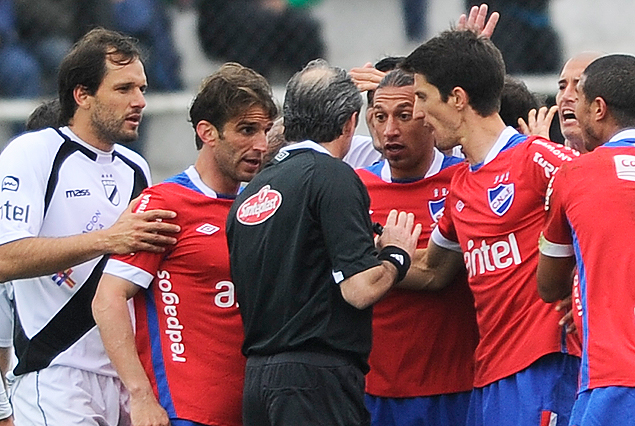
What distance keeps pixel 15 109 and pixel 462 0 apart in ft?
12.4

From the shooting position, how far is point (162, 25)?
897 centimetres

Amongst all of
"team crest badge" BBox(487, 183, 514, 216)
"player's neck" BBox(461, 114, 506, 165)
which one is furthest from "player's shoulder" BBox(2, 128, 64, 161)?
"team crest badge" BBox(487, 183, 514, 216)

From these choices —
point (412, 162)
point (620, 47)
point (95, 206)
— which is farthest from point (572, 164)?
point (620, 47)

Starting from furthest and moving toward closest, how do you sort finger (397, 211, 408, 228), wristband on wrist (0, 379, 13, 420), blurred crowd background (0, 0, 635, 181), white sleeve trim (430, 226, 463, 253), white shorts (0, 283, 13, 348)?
blurred crowd background (0, 0, 635, 181) → white shorts (0, 283, 13, 348) → wristband on wrist (0, 379, 13, 420) → white sleeve trim (430, 226, 463, 253) → finger (397, 211, 408, 228)

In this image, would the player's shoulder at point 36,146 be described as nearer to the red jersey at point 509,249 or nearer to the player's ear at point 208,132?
the player's ear at point 208,132

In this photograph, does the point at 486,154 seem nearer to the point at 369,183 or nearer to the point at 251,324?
the point at 369,183

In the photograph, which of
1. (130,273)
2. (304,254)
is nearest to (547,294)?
(304,254)

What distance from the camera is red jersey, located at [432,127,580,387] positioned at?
3906 mm

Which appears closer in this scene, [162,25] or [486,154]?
[486,154]

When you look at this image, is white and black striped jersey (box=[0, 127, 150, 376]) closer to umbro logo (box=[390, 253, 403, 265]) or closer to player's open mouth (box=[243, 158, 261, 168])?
player's open mouth (box=[243, 158, 261, 168])

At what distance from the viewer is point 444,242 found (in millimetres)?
4328

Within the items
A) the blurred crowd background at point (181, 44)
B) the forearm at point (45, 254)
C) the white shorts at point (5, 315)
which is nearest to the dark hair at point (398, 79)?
the forearm at point (45, 254)

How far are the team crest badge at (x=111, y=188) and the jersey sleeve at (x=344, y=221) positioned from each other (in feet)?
3.85

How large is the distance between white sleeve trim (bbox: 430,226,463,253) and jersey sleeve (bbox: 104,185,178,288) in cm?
98
